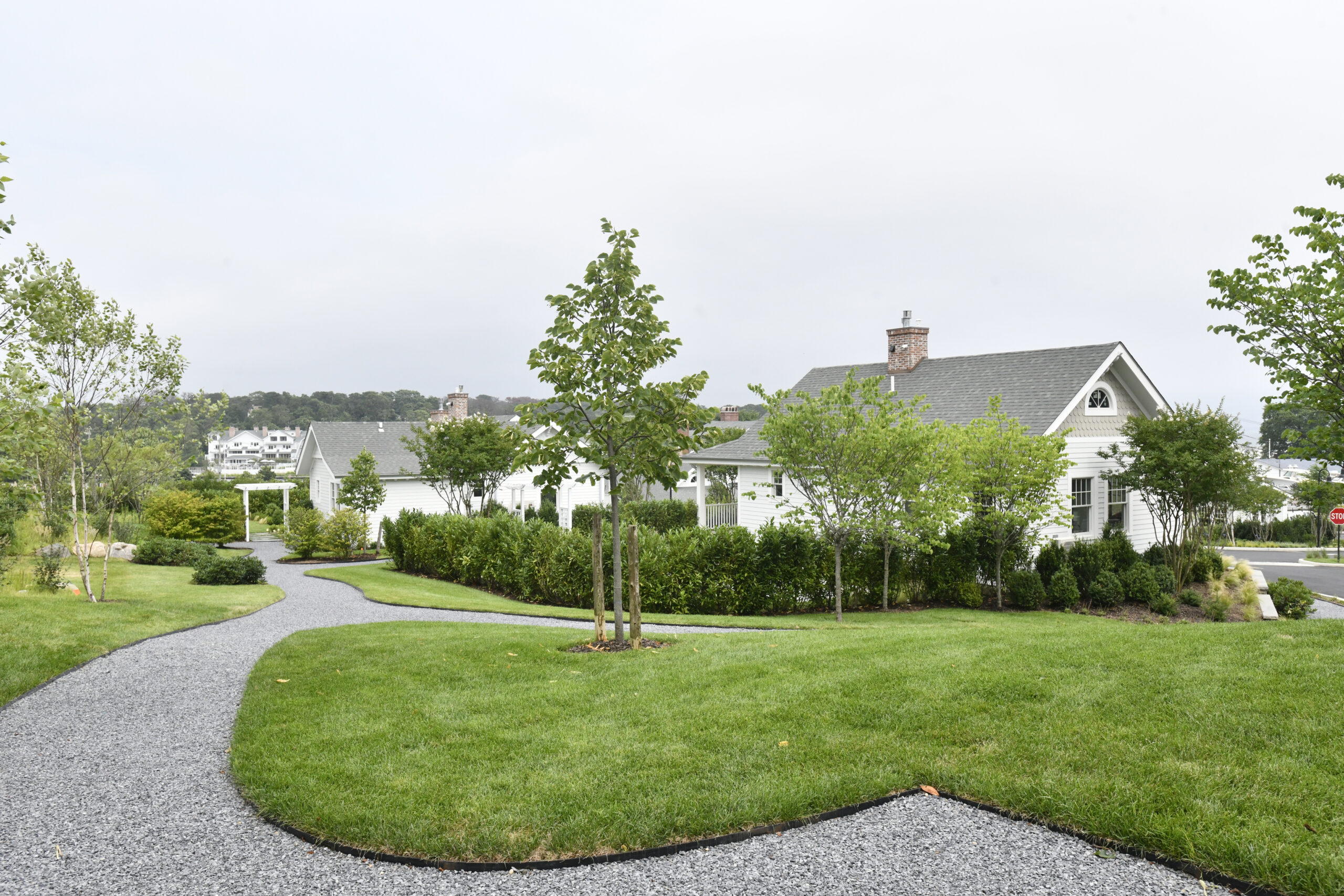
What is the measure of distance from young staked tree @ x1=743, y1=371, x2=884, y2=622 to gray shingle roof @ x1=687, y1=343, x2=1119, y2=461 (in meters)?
1.71

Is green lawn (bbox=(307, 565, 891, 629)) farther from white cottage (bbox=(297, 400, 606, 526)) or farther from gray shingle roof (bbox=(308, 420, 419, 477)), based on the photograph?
gray shingle roof (bbox=(308, 420, 419, 477))

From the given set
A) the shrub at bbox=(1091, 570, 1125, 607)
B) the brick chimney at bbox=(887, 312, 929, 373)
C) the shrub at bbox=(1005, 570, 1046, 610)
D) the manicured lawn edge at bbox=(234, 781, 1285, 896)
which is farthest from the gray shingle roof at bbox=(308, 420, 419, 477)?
the manicured lawn edge at bbox=(234, 781, 1285, 896)

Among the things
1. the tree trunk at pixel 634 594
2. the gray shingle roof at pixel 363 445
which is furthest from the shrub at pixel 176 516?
the tree trunk at pixel 634 594

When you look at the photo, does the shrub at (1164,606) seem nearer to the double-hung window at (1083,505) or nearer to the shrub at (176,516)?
the double-hung window at (1083,505)

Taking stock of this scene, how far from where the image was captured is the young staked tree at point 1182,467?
17.3m

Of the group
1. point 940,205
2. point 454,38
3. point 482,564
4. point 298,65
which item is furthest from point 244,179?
point 940,205

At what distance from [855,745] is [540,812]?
2.15m

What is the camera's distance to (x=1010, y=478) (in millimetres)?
15766

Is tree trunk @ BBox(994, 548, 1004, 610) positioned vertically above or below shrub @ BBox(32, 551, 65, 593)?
below

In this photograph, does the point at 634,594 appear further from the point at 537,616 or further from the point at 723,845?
the point at 537,616

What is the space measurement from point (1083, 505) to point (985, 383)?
3841mm

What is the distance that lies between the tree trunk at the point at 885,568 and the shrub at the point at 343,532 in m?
18.9

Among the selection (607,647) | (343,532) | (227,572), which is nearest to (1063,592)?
(607,647)

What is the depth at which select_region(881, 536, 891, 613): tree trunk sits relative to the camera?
51.8 feet
